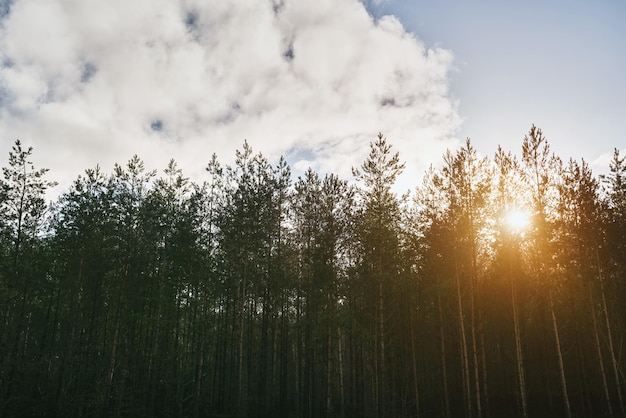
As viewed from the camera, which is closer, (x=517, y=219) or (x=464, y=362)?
(x=464, y=362)

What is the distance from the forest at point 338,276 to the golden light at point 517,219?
96 mm

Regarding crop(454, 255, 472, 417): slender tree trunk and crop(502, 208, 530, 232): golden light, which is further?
crop(502, 208, 530, 232): golden light

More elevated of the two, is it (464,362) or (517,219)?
(517,219)

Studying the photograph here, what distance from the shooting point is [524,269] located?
67.9 ft

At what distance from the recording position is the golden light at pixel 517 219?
19.4 meters

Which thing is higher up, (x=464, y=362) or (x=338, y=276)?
(x=338, y=276)

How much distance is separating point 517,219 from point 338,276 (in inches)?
395

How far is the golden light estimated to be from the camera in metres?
19.4

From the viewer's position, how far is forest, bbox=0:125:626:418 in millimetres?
19641

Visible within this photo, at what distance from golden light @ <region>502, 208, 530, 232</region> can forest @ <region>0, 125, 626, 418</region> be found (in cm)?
10

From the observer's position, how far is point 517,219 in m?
19.4

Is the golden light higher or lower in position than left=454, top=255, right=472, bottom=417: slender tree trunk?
higher

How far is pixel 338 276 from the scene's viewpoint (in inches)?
877

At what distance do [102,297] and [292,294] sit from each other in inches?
545
